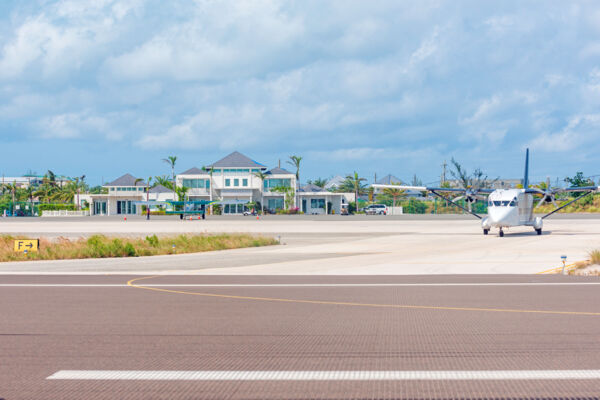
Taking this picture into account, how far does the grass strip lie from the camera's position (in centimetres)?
2405

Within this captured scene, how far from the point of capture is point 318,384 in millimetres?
6207

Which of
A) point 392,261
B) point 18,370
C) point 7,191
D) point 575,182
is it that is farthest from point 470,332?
point 7,191

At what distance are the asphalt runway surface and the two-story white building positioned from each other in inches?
3505

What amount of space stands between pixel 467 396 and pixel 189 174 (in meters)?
103

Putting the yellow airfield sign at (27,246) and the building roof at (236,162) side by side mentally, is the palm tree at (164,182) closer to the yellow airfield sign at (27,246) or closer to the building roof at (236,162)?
the building roof at (236,162)

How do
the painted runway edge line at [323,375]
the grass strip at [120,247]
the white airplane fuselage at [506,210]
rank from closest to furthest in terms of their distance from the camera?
the painted runway edge line at [323,375]
the grass strip at [120,247]
the white airplane fuselage at [506,210]

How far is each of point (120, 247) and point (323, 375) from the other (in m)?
20.3

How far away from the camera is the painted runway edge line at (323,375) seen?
638 cm

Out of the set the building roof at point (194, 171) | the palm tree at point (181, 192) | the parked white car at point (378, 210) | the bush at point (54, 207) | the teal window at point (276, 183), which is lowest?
the parked white car at point (378, 210)

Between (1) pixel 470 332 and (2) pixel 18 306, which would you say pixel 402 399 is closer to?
(1) pixel 470 332

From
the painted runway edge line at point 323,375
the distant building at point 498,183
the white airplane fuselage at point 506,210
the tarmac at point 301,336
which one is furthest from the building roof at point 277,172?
the painted runway edge line at point 323,375

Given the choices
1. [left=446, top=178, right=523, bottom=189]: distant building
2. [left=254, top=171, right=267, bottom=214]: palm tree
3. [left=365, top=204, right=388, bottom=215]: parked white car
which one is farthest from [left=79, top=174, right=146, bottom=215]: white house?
[left=446, top=178, right=523, bottom=189]: distant building

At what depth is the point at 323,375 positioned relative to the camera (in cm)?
654

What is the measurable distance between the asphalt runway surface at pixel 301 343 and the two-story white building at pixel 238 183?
292ft
